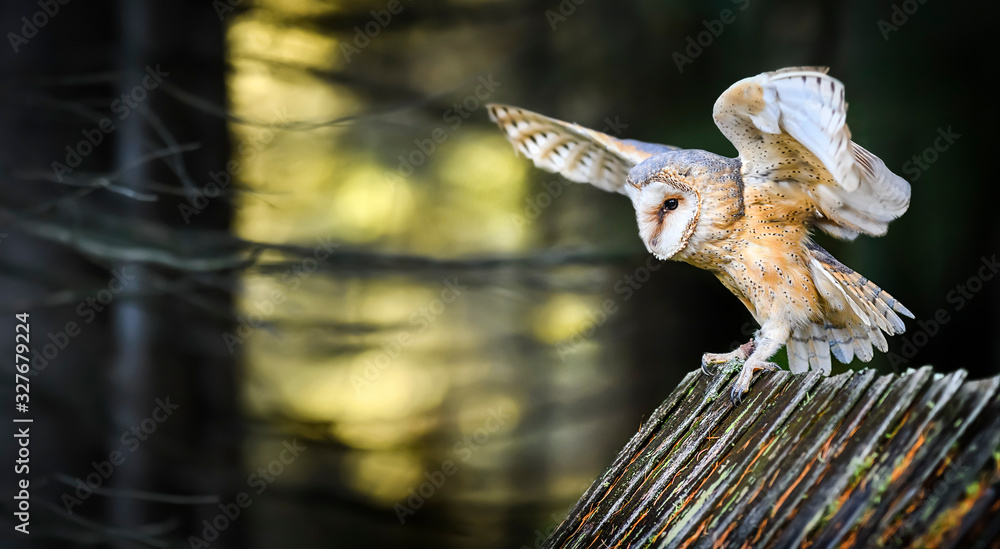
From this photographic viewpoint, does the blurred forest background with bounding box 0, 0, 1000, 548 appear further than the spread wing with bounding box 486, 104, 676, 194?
Yes

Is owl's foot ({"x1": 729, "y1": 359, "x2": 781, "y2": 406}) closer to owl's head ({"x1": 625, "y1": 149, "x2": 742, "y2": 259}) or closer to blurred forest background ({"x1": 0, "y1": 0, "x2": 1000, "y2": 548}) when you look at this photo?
owl's head ({"x1": 625, "y1": 149, "x2": 742, "y2": 259})

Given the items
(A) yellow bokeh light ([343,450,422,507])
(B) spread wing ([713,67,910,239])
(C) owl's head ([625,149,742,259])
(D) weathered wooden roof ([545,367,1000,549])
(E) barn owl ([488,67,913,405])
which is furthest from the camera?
(A) yellow bokeh light ([343,450,422,507])

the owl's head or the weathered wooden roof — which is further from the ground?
the owl's head

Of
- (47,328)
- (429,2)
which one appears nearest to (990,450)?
(47,328)

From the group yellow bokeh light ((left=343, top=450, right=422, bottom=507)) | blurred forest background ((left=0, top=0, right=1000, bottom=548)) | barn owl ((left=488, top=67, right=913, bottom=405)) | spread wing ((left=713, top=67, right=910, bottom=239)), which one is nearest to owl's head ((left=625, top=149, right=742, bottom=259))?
barn owl ((left=488, top=67, right=913, bottom=405))

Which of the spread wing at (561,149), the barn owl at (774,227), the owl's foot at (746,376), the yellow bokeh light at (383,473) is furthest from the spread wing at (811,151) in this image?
the yellow bokeh light at (383,473)

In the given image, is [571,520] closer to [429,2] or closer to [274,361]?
[274,361]

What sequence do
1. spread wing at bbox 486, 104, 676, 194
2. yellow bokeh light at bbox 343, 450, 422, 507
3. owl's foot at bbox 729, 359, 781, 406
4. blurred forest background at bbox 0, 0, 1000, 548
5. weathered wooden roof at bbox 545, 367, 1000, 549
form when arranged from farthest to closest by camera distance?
yellow bokeh light at bbox 343, 450, 422, 507, blurred forest background at bbox 0, 0, 1000, 548, spread wing at bbox 486, 104, 676, 194, owl's foot at bbox 729, 359, 781, 406, weathered wooden roof at bbox 545, 367, 1000, 549
